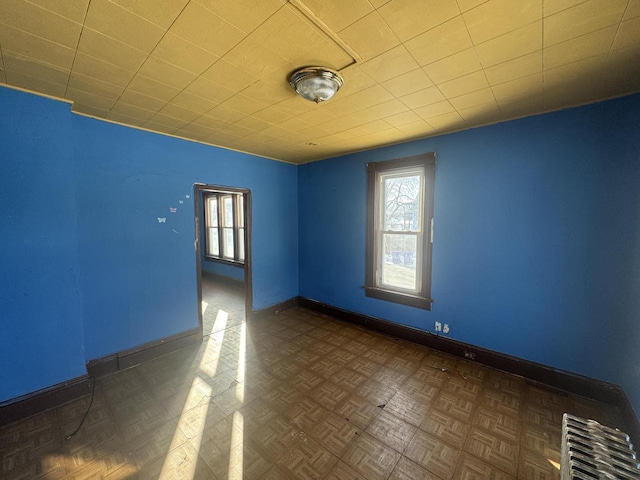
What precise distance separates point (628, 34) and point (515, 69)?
0.49m

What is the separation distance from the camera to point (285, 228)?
4.56 metres

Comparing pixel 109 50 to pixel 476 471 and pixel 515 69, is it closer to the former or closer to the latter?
pixel 515 69

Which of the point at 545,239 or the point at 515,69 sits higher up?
the point at 515,69

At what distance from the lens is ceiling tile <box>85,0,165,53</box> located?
1204mm

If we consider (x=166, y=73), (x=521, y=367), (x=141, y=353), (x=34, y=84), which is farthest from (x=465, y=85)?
(x=141, y=353)

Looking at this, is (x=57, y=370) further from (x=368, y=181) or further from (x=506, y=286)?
(x=506, y=286)

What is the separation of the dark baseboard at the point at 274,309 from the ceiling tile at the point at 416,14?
389cm

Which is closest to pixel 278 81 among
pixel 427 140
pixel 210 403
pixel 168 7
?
pixel 168 7

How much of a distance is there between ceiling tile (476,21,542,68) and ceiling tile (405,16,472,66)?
0.44 ft

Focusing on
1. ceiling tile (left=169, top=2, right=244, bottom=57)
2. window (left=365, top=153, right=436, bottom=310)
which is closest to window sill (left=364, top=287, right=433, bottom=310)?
window (left=365, top=153, right=436, bottom=310)

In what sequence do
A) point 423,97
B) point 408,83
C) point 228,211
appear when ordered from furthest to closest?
1. point 228,211
2. point 423,97
3. point 408,83

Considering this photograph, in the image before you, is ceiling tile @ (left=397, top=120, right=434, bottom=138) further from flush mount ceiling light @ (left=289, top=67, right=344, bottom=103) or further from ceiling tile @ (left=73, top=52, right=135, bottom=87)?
ceiling tile @ (left=73, top=52, right=135, bottom=87)

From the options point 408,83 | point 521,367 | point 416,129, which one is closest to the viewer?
point 408,83

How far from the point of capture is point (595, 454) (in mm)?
1379
